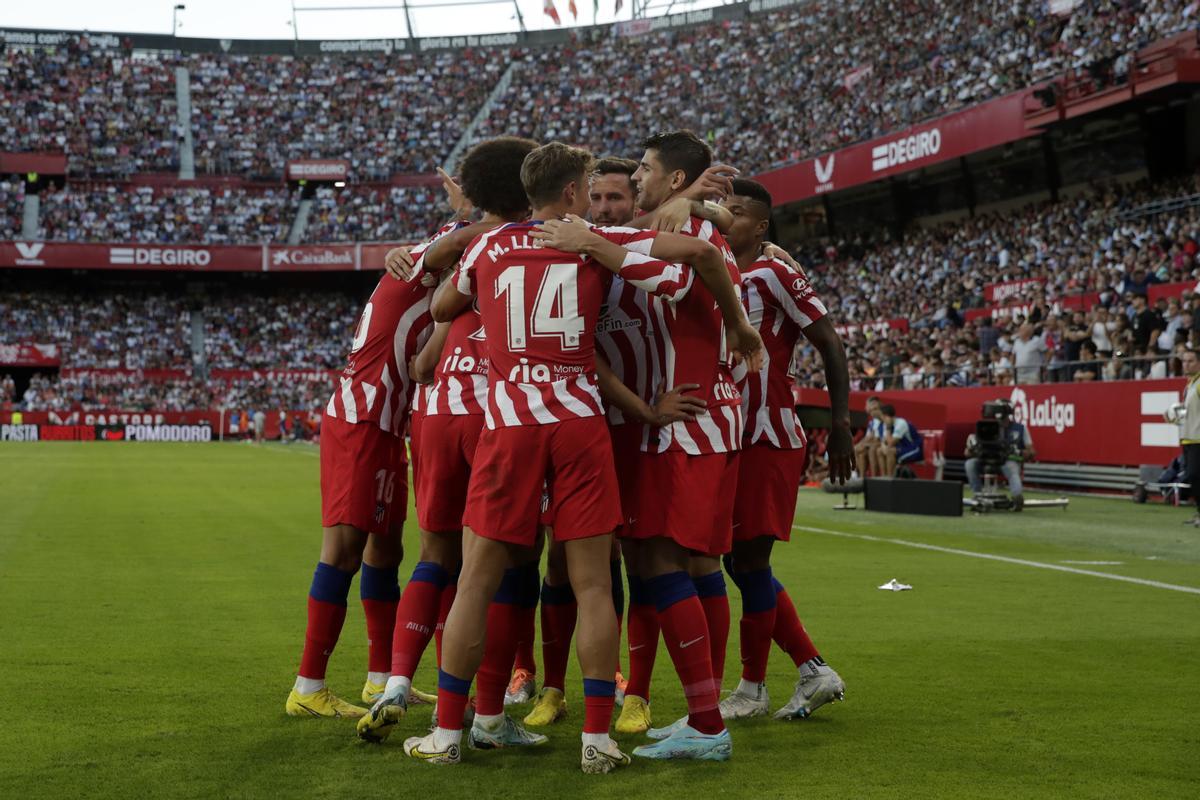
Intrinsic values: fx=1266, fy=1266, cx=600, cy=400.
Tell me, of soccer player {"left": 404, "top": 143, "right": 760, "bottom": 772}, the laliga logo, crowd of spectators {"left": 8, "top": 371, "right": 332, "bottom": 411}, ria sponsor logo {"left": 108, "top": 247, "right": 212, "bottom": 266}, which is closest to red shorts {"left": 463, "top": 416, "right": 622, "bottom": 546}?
soccer player {"left": 404, "top": 143, "right": 760, "bottom": 772}

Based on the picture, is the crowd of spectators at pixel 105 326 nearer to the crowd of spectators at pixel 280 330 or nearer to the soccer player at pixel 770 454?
the crowd of spectators at pixel 280 330

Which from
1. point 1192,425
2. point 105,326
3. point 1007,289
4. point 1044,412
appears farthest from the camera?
point 105,326

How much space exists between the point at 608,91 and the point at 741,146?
1306 centimetres

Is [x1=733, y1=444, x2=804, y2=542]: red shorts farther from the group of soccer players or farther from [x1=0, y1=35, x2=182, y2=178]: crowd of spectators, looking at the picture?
[x1=0, y1=35, x2=182, y2=178]: crowd of spectators

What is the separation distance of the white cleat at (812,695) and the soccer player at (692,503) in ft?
1.97

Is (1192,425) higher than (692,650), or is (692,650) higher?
(1192,425)

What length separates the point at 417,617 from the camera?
16.6 feet

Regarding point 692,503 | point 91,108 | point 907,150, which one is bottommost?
point 692,503

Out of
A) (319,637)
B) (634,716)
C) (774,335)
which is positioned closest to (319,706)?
(319,637)

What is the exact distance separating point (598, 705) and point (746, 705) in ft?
4.15

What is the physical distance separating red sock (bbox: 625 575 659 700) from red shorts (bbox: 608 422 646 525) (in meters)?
0.35

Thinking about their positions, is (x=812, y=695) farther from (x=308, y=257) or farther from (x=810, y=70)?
(x=308, y=257)

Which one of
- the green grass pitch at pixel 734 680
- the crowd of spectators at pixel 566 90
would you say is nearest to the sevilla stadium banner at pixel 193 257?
the crowd of spectators at pixel 566 90

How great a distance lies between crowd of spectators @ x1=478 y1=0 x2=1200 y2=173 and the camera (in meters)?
31.7
